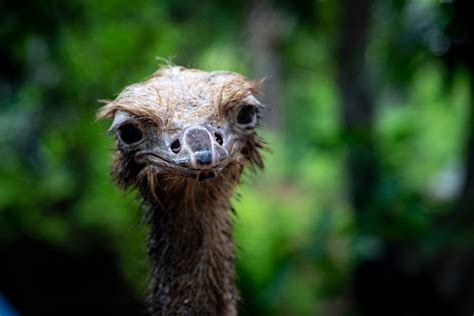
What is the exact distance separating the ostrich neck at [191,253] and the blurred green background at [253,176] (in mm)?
242

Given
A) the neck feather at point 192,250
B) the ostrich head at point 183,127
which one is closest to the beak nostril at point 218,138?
the ostrich head at point 183,127

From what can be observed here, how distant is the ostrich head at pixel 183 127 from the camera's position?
1949 mm

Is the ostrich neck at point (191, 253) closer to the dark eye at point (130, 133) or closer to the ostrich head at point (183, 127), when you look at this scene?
Answer: the ostrich head at point (183, 127)

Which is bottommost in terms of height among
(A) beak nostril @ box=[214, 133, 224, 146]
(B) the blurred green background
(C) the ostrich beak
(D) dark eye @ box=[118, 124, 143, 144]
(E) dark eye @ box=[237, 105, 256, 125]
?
(C) the ostrich beak

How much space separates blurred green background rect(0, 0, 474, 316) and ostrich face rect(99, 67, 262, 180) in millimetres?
493

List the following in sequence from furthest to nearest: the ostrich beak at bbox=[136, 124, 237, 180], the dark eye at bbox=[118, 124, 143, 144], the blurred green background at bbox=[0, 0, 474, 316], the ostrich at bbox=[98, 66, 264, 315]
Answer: the blurred green background at bbox=[0, 0, 474, 316]
the dark eye at bbox=[118, 124, 143, 144]
the ostrich at bbox=[98, 66, 264, 315]
the ostrich beak at bbox=[136, 124, 237, 180]

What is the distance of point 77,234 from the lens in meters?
7.34

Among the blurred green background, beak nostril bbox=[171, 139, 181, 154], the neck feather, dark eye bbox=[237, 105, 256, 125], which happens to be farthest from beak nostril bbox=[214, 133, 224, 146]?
the blurred green background

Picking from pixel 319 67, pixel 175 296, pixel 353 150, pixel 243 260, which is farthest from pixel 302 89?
pixel 175 296

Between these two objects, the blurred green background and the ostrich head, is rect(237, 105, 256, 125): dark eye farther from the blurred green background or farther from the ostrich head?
the blurred green background

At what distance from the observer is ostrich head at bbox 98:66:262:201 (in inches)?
76.7

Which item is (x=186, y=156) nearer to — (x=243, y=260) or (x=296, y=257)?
(x=296, y=257)

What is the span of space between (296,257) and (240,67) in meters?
7.93

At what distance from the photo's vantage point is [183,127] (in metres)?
1.99
